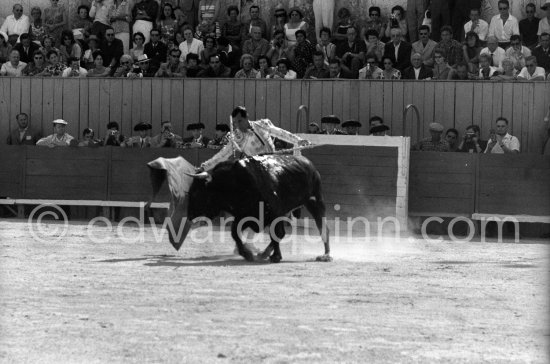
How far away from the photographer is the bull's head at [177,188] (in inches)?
543

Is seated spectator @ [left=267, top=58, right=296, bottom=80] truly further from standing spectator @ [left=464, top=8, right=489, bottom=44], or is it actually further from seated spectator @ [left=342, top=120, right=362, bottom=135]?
standing spectator @ [left=464, top=8, right=489, bottom=44]

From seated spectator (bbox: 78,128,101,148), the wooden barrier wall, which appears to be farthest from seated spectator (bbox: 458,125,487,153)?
seated spectator (bbox: 78,128,101,148)

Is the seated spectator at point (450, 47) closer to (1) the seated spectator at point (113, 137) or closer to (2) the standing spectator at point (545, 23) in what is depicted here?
(2) the standing spectator at point (545, 23)

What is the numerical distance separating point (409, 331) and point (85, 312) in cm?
237

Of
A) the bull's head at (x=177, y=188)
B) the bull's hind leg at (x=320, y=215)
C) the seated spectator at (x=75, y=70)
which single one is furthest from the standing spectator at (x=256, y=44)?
the bull's hind leg at (x=320, y=215)

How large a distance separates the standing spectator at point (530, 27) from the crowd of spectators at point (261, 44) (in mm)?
14

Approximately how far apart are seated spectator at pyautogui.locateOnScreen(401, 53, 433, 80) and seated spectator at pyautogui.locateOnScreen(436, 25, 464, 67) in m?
0.32

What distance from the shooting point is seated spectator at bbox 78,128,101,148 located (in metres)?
19.8

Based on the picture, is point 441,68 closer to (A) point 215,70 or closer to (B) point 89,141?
(A) point 215,70

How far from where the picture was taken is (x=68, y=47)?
2102cm

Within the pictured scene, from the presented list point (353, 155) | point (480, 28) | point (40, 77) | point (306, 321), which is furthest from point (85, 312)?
point (40, 77)

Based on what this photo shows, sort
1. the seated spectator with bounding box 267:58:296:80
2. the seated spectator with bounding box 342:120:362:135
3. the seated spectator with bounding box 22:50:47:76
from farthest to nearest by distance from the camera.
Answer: the seated spectator with bounding box 22:50:47:76, the seated spectator with bounding box 267:58:296:80, the seated spectator with bounding box 342:120:362:135

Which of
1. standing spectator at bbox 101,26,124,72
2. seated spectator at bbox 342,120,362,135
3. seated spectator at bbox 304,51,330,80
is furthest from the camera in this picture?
standing spectator at bbox 101,26,124,72

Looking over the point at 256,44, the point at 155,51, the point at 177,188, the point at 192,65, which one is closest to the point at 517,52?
the point at 256,44
